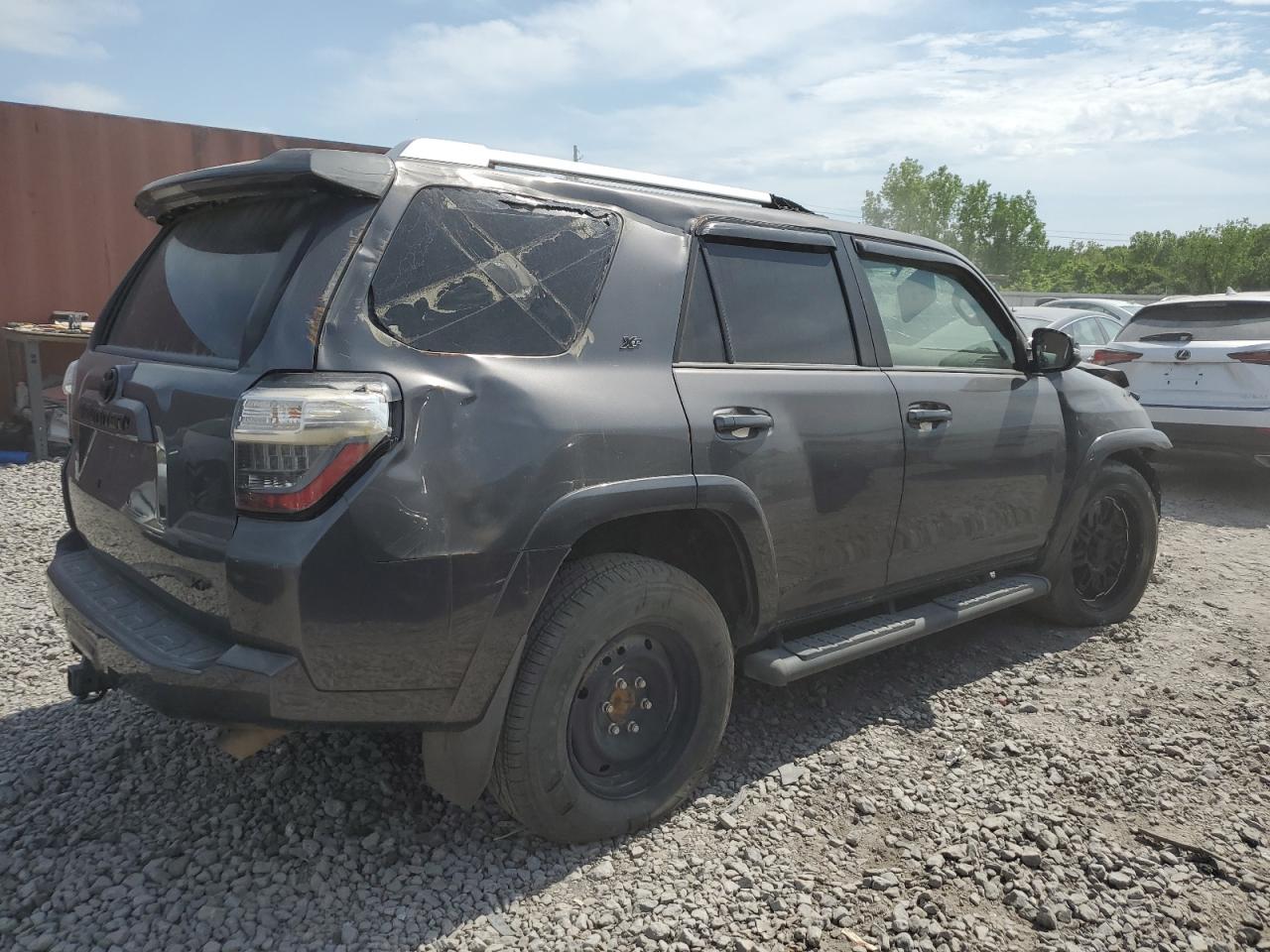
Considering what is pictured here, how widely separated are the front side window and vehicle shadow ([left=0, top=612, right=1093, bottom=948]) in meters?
1.43

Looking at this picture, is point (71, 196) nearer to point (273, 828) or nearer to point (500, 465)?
point (273, 828)

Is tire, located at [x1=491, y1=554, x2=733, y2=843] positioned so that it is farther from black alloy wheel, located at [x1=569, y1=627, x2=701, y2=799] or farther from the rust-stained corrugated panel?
the rust-stained corrugated panel

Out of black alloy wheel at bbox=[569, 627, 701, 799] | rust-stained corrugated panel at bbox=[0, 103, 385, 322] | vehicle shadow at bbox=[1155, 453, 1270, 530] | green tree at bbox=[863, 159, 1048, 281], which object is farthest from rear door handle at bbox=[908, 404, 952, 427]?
green tree at bbox=[863, 159, 1048, 281]

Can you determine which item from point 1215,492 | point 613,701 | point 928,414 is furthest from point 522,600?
point 1215,492

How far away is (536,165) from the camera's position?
277 cm

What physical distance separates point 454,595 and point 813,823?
1.42 m

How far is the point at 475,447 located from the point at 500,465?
76mm

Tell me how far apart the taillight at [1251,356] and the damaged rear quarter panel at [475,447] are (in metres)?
6.75

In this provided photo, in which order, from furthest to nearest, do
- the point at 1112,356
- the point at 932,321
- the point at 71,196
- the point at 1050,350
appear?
the point at 71,196, the point at 1112,356, the point at 1050,350, the point at 932,321

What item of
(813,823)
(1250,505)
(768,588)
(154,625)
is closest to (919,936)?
(813,823)

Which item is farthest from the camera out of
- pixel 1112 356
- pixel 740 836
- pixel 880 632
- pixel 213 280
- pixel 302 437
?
pixel 1112 356

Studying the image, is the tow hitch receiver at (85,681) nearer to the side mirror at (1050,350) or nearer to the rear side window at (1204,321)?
the side mirror at (1050,350)

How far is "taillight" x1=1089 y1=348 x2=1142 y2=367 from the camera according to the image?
26.8 feet

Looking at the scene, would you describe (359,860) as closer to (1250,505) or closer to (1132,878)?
(1132,878)
